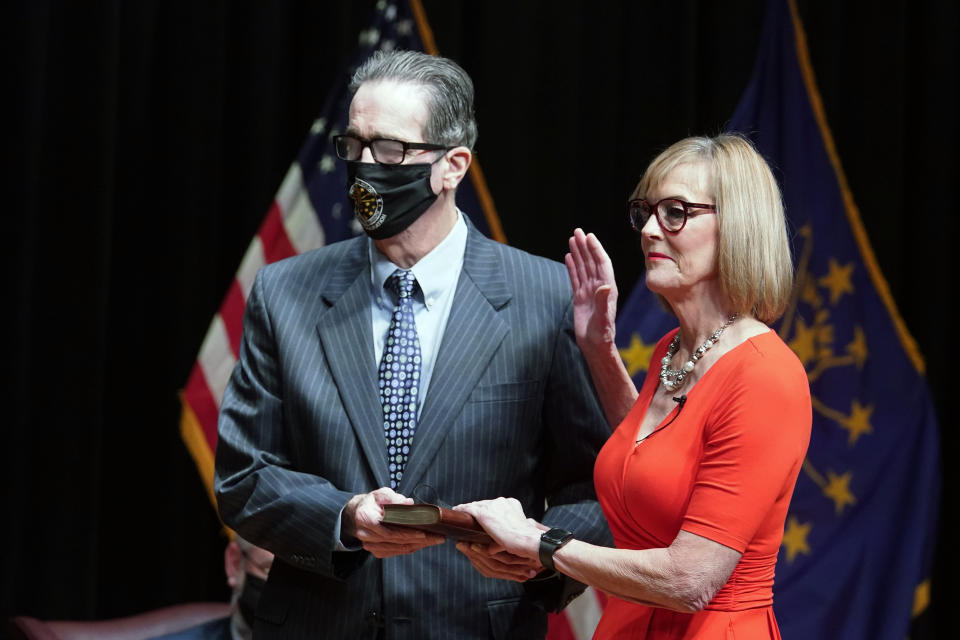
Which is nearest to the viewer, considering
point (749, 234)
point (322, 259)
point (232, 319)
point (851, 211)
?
point (749, 234)

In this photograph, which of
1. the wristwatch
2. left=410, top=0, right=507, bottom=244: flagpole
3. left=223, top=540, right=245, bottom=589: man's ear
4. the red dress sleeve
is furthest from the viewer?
left=410, top=0, right=507, bottom=244: flagpole

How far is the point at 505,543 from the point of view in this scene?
185cm

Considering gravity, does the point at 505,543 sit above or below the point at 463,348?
below

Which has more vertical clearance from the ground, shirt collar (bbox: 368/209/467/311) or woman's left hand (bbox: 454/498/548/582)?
shirt collar (bbox: 368/209/467/311)

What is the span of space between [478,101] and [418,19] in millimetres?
350

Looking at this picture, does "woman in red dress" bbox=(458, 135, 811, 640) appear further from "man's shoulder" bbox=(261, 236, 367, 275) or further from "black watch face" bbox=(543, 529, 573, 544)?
"man's shoulder" bbox=(261, 236, 367, 275)

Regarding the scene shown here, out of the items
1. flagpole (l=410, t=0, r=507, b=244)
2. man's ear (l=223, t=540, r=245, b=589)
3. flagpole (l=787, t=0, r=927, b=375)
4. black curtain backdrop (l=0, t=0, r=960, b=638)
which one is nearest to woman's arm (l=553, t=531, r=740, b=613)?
man's ear (l=223, t=540, r=245, b=589)

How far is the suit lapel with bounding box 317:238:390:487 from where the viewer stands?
206cm

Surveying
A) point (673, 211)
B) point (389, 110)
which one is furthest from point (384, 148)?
point (673, 211)

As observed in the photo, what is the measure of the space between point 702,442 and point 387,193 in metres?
0.74

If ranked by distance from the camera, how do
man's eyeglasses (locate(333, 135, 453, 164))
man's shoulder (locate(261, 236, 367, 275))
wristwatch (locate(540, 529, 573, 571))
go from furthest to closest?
man's shoulder (locate(261, 236, 367, 275))
man's eyeglasses (locate(333, 135, 453, 164))
wristwatch (locate(540, 529, 573, 571))

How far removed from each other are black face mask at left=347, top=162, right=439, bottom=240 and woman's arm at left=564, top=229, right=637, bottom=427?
29cm

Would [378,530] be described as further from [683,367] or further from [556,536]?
[683,367]

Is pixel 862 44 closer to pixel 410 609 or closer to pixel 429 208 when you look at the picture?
pixel 429 208
